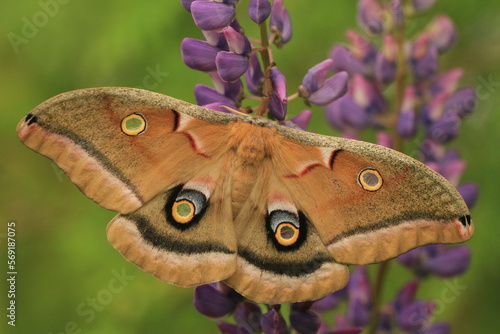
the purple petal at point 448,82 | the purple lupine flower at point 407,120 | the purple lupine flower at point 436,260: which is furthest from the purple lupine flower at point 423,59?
the purple lupine flower at point 436,260

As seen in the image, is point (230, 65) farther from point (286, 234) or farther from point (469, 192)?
point (469, 192)

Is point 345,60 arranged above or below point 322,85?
below

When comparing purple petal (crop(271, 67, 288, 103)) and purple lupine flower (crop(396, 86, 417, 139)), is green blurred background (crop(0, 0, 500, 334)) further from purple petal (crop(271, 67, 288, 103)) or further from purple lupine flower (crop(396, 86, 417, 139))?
purple petal (crop(271, 67, 288, 103))

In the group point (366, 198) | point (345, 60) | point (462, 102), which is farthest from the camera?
point (345, 60)

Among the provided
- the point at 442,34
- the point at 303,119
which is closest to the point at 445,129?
the point at 442,34

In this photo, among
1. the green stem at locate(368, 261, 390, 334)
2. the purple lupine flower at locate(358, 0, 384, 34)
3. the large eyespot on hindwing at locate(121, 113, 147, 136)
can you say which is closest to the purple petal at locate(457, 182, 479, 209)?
the green stem at locate(368, 261, 390, 334)

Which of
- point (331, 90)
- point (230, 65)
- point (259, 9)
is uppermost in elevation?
point (259, 9)

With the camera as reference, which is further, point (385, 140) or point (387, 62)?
point (387, 62)

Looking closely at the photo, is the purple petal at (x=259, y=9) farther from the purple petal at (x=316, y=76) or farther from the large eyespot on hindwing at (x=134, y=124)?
the large eyespot on hindwing at (x=134, y=124)
